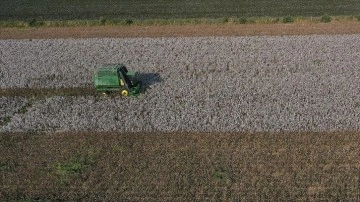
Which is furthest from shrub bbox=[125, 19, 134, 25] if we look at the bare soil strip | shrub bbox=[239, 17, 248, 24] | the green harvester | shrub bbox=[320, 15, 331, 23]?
the green harvester

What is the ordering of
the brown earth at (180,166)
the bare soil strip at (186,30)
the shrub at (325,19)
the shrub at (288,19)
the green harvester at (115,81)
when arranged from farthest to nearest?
the shrub at (288,19) < the shrub at (325,19) < the bare soil strip at (186,30) < the green harvester at (115,81) < the brown earth at (180,166)

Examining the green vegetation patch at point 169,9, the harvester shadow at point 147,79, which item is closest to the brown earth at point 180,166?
the harvester shadow at point 147,79

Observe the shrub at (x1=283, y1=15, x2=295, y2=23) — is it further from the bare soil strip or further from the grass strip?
the bare soil strip

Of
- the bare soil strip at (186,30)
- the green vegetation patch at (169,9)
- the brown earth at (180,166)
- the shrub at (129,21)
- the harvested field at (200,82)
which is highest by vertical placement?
the green vegetation patch at (169,9)

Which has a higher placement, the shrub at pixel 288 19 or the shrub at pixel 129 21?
the shrub at pixel 129 21

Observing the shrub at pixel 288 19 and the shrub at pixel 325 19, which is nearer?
the shrub at pixel 325 19

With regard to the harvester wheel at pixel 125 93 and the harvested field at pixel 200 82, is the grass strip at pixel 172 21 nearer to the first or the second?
the harvested field at pixel 200 82

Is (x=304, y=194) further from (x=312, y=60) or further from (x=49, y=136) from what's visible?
(x=312, y=60)
